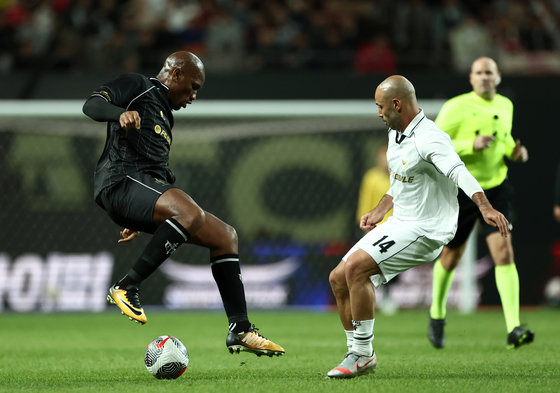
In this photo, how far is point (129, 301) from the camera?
415cm

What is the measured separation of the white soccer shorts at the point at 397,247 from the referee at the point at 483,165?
1796 mm

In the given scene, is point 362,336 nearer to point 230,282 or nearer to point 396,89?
point 230,282

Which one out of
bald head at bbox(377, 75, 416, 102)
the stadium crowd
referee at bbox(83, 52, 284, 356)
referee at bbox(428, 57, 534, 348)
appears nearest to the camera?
referee at bbox(83, 52, 284, 356)

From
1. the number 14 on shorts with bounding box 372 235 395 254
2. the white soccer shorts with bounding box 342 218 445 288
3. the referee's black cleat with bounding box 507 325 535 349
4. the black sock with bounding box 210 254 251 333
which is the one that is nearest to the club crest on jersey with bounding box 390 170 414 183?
the white soccer shorts with bounding box 342 218 445 288

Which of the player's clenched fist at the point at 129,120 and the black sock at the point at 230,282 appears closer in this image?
the player's clenched fist at the point at 129,120

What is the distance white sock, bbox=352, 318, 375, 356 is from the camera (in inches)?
173

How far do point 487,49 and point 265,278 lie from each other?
5.17 meters

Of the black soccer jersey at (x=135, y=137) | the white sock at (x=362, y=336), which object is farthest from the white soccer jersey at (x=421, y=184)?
the black soccer jersey at (x=135, y=137)

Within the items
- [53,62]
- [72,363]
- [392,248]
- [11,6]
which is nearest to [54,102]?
[53,62]

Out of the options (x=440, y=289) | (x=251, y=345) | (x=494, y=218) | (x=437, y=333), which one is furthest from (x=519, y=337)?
(x=251, y=345)

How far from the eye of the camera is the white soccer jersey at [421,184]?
14.4 ft

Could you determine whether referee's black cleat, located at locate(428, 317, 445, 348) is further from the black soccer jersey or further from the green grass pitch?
the black soccer jersey

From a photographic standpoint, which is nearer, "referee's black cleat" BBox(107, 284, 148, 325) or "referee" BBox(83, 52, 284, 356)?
"referee's black cleat" BBox(107, 284, 148, 325)

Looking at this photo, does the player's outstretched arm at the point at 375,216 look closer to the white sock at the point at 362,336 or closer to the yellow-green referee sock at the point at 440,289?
the white sock at the point at 362,336
